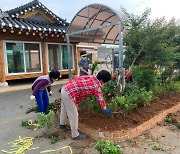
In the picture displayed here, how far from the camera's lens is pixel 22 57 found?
31.0 ft

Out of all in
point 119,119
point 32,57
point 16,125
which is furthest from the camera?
point 32,57

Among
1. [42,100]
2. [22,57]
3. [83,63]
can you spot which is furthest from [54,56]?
[42,100]

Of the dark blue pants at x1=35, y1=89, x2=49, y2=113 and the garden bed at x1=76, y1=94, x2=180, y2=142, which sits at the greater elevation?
the dark blue pants at x1=35, y1=89, x2=49, y2=113

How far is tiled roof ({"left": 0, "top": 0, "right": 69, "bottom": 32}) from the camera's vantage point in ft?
27.1

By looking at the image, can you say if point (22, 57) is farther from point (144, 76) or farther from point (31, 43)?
point (144, 76)

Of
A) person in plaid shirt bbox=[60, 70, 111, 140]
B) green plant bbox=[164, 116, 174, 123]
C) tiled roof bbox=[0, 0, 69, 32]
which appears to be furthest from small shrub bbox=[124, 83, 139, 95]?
tiled roof bbox=[0, 0, 69, 32]

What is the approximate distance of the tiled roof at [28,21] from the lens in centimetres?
826

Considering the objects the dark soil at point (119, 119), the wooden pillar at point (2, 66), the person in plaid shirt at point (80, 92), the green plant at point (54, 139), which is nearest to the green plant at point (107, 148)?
the dark soil at point (119, 119)

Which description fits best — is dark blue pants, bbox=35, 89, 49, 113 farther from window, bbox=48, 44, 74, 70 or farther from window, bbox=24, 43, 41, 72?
window, bbox=48, 44, 74, 70

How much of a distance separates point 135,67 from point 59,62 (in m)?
6.96

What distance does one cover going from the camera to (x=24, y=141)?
3393mm

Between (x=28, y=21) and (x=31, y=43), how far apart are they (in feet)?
4.06

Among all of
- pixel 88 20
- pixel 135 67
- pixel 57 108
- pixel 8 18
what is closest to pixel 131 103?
pixel 135 67

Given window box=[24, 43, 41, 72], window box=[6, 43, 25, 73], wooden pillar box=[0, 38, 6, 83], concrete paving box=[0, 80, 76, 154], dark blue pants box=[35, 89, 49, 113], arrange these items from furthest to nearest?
1. window box=[24, 43, 41, 72]
2. window box=[6, 43, 25, 73]
3. wooden pillar box=[0, 38, 6, 83]
4. dark blue pants box=[35, 89, 49, 113]
5. concrete paving box=[0, 80, 76, 154]
